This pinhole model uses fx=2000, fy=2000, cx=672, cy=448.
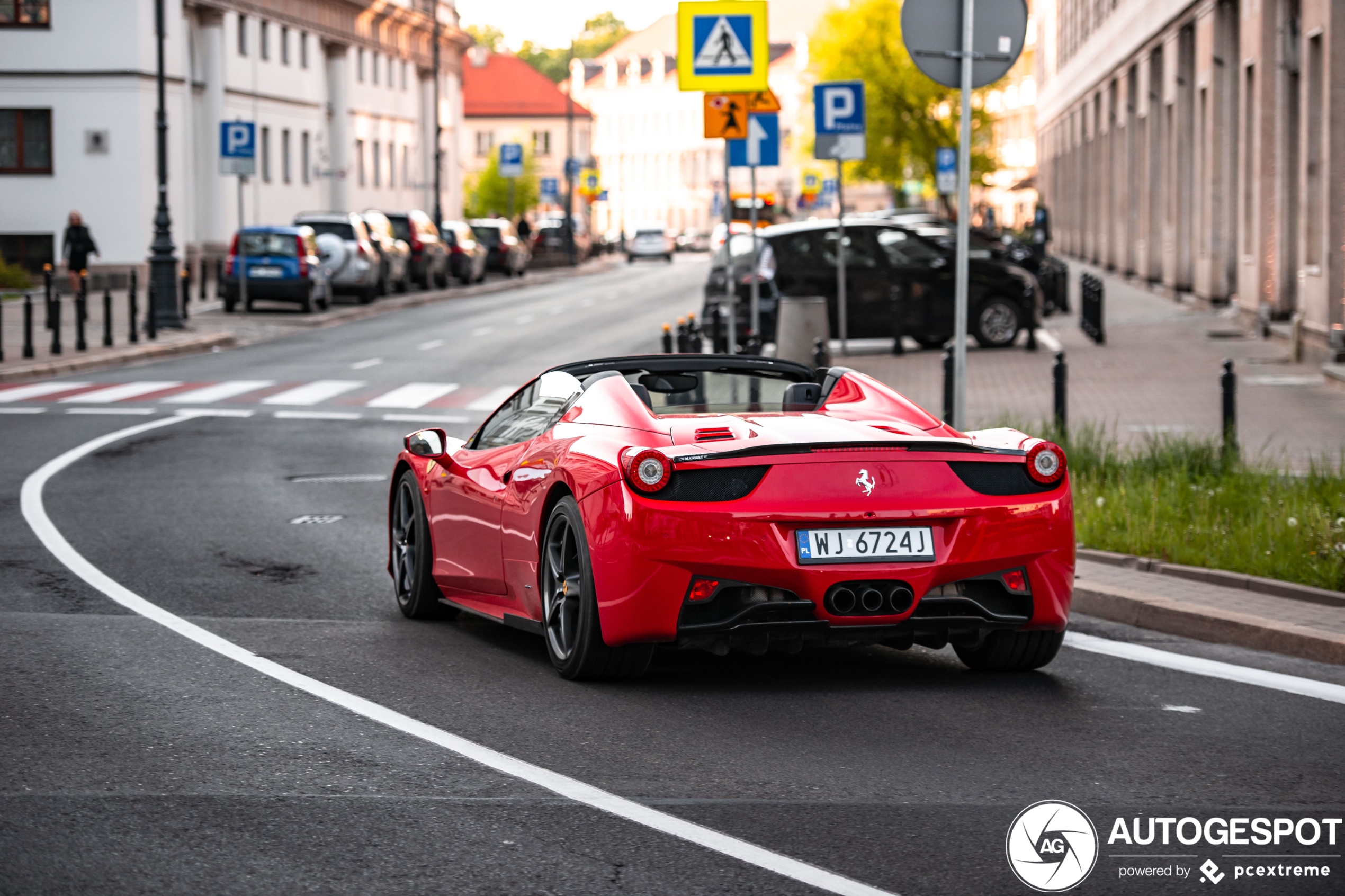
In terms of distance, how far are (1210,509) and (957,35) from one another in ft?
10.2

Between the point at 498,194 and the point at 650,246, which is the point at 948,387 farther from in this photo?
the point at 498,194

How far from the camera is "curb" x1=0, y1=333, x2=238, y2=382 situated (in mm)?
24375

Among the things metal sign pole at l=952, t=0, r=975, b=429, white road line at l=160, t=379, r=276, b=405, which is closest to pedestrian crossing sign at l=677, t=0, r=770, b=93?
metal sign pole at l=952, t=0, r=975, b=429

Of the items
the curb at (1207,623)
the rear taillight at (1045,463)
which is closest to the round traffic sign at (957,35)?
the curb at (1207,623)

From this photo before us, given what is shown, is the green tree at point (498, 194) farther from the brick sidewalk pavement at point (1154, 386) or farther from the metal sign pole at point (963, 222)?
the metal sign pole at point (963, 222)

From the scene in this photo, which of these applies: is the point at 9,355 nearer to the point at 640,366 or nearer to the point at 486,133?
the point at 640,366

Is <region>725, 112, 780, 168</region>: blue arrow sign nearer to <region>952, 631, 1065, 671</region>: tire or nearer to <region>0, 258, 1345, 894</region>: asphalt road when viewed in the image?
<region>0, 258, 1345, 894</region>: asphalt road

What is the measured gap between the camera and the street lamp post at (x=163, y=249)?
31.8 meters

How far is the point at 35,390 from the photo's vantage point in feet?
73.3

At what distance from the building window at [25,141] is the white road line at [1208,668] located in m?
45.6

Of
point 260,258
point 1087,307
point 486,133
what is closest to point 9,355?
point 260,258

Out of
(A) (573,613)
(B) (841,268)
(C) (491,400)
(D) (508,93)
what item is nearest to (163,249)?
(C) (491,400)

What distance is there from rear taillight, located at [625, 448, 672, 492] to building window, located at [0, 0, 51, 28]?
46.2 metres

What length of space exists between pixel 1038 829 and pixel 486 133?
144 meters
